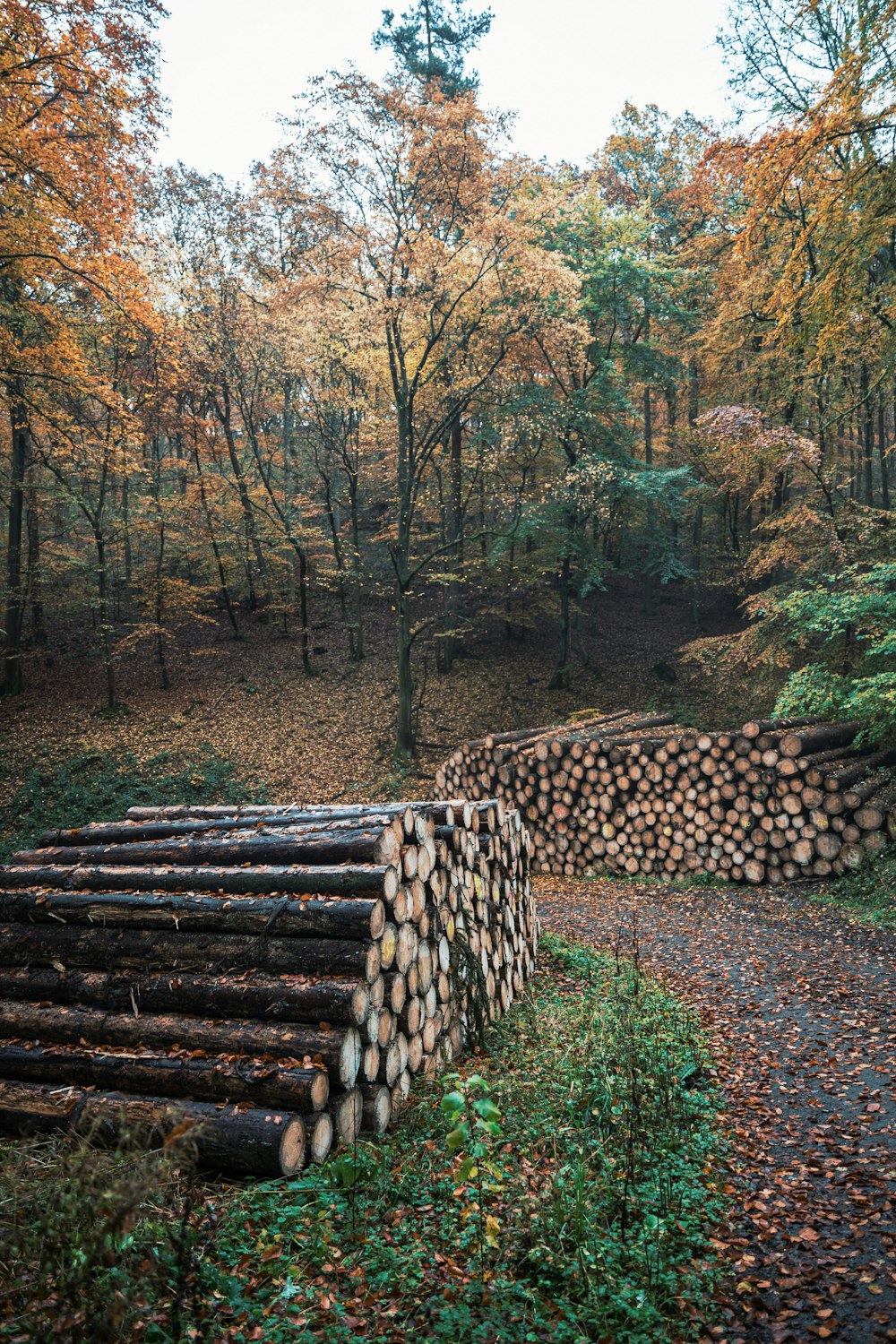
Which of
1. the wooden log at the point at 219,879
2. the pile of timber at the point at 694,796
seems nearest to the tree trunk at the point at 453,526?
the pile of timber at the point at 694,796

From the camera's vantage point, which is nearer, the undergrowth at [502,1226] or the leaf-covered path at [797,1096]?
the undergrowth at [502,1226]

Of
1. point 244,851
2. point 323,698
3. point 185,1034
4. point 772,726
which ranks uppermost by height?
point 323,698

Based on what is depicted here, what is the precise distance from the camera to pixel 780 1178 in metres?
3.60

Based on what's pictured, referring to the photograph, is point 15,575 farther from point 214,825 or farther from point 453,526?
point 214,825

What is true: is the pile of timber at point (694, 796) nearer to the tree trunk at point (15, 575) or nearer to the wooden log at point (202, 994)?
the wooden log at point (202, 994)

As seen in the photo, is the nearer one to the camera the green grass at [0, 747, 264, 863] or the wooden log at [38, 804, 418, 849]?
the wooden log at [38, 804, 418, 849]

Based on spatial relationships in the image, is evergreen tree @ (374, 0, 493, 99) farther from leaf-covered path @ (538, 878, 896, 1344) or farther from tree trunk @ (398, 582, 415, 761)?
leaf-covered path @ (538, 878, 896, 1344)

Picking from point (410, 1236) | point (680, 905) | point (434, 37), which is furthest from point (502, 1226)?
point (434, 37)

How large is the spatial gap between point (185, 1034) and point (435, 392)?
53.1ft

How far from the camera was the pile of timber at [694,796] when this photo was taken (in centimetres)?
975

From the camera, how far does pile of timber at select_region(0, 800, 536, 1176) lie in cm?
364

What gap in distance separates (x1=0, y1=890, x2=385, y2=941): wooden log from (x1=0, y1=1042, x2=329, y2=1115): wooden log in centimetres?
74

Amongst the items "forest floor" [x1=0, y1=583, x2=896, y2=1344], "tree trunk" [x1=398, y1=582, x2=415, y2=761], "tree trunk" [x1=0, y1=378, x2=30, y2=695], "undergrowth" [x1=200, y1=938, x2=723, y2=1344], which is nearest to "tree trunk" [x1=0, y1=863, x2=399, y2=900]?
"undergrowth" [x1=200, y1=938, x2=723, y2=1344]

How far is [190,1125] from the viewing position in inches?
122
